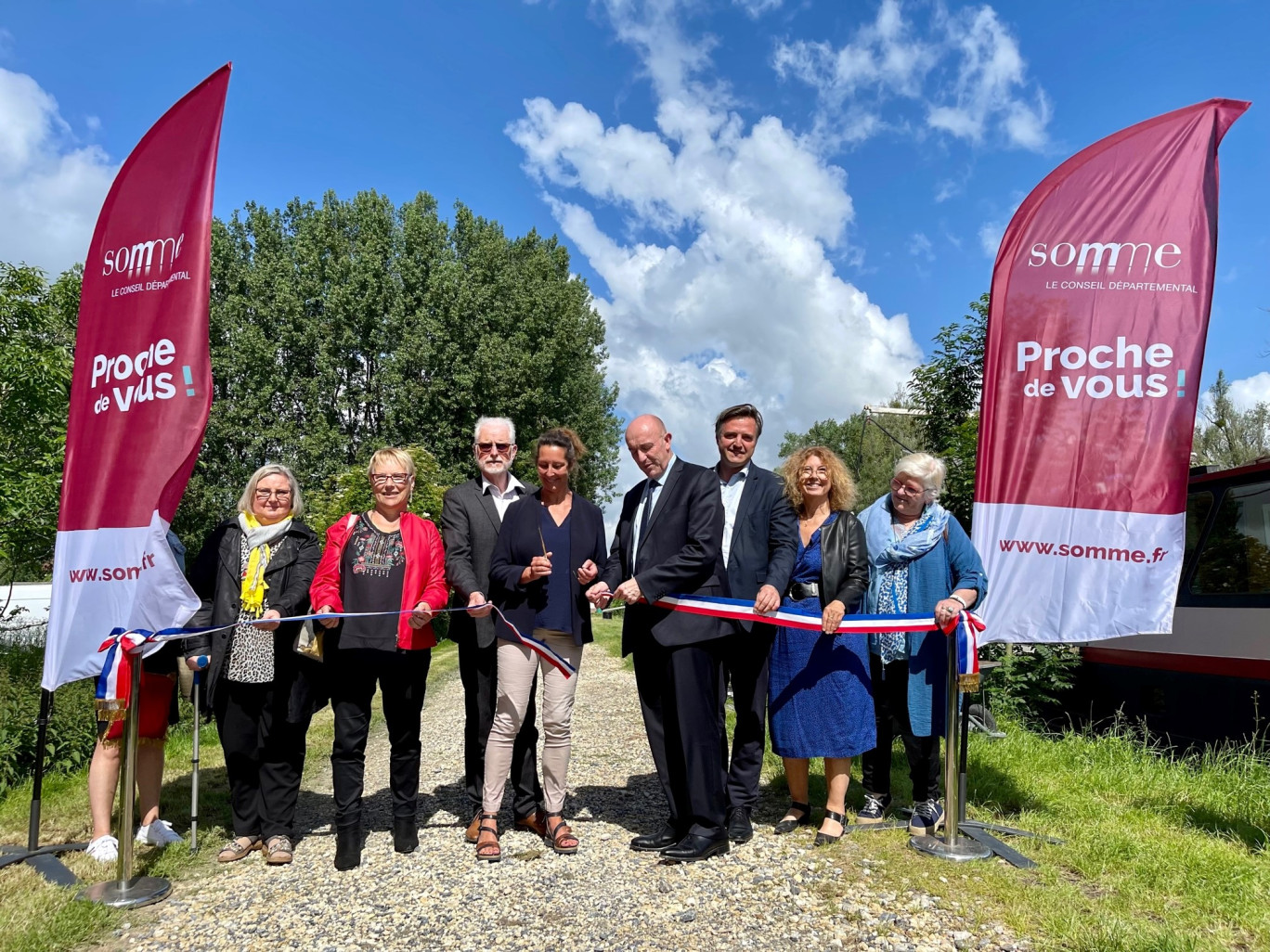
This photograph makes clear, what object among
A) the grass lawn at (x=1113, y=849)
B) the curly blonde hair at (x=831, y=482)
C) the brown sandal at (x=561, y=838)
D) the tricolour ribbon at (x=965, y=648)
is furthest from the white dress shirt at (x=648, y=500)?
the grass lawn at (x=1113, y=849)

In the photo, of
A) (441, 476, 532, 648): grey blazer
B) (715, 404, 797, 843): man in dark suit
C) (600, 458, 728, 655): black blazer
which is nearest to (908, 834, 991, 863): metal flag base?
(715, 404, 797, 843): man in dark suit

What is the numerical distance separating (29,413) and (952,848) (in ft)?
32.6

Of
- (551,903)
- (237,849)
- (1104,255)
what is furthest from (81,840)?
(1104,255)

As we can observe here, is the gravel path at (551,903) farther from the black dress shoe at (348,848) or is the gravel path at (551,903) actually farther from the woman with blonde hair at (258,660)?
the woman with blonde hair at (258,660)

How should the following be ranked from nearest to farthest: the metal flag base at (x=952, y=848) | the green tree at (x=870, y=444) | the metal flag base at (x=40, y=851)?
the metal flag base at (x=40, y=851), the metal flag base at (x=952, y=848), the green tree at (x=870, y=444)

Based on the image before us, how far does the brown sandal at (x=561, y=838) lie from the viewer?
449cm

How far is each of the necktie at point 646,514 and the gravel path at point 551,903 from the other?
1636mm

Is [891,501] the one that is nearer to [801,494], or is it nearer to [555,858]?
[801,494]

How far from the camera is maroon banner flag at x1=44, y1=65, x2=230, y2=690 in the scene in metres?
4.35

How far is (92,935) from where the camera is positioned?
3535 millimetres

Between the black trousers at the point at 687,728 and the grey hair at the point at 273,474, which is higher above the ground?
the grey hair at the point at 273,474

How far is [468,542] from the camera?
4871 mm

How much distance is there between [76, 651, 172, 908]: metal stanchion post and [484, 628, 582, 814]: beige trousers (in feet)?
5.25

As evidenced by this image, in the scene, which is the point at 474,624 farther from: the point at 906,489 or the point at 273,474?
the point at 906,489
